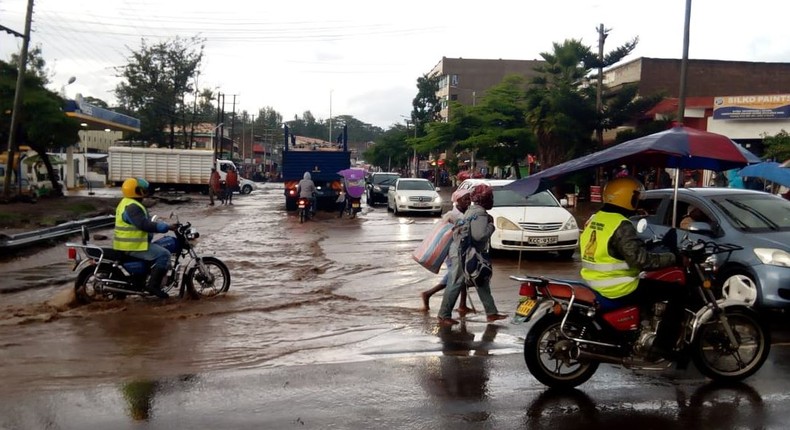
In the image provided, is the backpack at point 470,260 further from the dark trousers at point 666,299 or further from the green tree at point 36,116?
the green tree at point 36,116

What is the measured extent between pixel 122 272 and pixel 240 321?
177cm

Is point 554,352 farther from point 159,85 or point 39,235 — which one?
point 159,85

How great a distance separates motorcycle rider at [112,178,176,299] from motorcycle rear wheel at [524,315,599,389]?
5205mm

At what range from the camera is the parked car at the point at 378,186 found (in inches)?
1359

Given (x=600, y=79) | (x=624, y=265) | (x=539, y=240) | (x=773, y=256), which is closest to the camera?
(x=624, y=265)

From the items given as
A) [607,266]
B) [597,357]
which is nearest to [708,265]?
[607,266]

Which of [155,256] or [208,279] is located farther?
[208,279]

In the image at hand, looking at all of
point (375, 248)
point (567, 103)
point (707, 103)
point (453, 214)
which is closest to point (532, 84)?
point (567, 103)

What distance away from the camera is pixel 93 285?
919 cm

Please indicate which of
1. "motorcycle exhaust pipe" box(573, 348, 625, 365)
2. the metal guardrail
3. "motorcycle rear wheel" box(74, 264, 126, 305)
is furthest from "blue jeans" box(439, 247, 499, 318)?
the metal guardrail

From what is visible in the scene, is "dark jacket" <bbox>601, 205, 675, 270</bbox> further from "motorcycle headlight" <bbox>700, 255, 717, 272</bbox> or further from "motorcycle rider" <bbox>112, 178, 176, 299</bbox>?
"motorcycle rider" <bbox>112, 178, 176, 299</bbox>

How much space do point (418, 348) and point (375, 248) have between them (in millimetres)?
9041

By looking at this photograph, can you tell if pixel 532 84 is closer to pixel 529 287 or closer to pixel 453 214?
pixel 453 214

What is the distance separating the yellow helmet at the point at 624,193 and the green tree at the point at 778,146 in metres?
20.9
